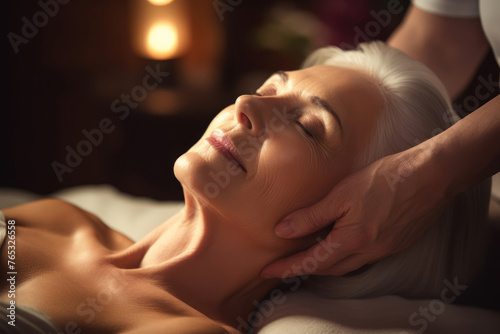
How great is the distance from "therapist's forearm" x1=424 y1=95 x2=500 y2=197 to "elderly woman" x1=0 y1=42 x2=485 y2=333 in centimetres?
17

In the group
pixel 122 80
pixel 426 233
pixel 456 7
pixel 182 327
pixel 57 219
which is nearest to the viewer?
pixel 182 327

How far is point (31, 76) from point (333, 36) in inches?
64.6

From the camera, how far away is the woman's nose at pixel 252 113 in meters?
1.00

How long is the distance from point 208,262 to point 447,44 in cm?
105

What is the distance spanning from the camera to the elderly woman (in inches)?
37.9

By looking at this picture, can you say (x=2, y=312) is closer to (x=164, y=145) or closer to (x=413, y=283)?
(x=413, y=283)

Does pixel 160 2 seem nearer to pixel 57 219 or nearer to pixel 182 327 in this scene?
pixel 57 219

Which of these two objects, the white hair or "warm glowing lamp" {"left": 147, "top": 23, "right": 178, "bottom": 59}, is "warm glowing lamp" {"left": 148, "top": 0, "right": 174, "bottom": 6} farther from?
the white hair

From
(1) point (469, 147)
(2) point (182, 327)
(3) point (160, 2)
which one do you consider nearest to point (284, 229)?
(2) point (182, 327)

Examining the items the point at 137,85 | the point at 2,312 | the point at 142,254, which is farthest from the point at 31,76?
the point at 2,312

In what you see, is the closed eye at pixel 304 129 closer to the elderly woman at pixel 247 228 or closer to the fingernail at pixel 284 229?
the elderly woman at pixel 247 228

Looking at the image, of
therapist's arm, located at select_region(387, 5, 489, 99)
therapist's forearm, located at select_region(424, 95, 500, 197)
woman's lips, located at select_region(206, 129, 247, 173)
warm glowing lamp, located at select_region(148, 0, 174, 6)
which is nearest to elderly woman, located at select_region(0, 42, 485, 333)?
woman's lips, located at select_region(206, 129, 247, 173)

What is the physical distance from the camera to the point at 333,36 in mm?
2529

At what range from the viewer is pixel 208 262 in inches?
41.7
